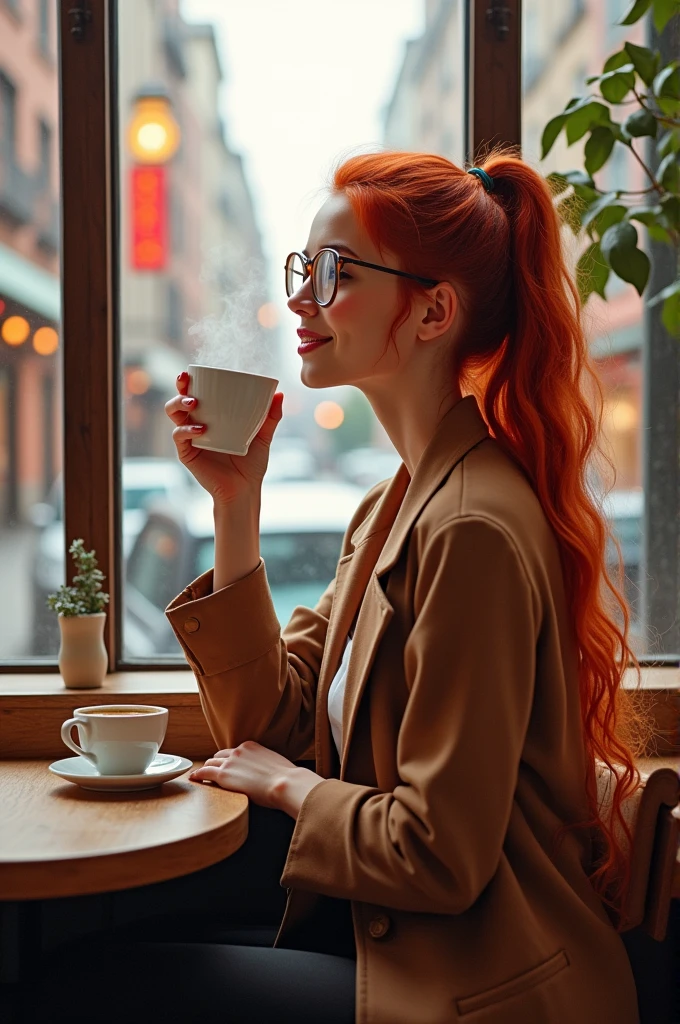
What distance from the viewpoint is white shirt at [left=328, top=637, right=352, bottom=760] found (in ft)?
4.73

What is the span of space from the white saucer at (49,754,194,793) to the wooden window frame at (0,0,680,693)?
638 mm

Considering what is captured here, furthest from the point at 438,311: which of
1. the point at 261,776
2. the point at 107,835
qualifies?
the point at 107,835

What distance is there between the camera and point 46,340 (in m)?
2.20

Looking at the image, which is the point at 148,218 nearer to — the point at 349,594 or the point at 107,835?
the point at 349,594

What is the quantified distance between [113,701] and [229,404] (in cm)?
75

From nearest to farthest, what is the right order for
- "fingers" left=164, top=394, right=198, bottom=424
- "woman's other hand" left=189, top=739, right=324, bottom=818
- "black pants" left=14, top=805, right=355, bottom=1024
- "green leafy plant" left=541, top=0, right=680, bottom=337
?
1. "black pants" left=14, top=805, right=355, bottom=1024
2. "woman's other hand" left=189, top=739, right=324, bottom=818
3. "fingers" left=164, top=394, right=198, bottom=424
4. "green leafy plant" left=541, top=0, right=680, bottom=337

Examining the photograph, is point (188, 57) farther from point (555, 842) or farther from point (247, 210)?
point (555, 842)

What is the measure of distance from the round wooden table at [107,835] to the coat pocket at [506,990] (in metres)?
0.32

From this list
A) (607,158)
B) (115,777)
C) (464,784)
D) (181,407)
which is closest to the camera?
(464,784)

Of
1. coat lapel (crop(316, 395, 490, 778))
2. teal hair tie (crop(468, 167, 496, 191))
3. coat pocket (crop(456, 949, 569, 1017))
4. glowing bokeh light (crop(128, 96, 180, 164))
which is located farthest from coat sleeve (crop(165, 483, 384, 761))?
glowing bokeh light (crop(128, 96, 180, 164))

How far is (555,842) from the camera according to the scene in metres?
1.28

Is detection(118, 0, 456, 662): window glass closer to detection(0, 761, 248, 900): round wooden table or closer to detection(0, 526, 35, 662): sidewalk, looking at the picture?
detection(0, 526, 35, 662): sidewalk

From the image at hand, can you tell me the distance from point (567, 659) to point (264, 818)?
776 mm

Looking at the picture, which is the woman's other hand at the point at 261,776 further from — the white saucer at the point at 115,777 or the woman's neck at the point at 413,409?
the woman's neck at the point at 413,409
